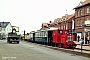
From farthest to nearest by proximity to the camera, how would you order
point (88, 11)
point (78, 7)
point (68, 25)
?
point (68, 25), point (78, 7), point (88, 11)

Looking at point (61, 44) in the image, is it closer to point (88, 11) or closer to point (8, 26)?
point (88, 11)

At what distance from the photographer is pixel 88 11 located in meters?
67.1

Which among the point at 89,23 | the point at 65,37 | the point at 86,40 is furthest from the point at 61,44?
the point at 89,23

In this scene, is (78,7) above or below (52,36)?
above

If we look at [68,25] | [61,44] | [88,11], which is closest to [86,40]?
[61,44]

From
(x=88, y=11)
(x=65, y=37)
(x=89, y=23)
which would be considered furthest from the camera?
(x=88, y=11)

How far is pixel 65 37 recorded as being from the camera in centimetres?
3697

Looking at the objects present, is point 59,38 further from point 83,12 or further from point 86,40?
point 83,12

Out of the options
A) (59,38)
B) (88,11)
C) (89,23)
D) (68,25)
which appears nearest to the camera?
(89,23)

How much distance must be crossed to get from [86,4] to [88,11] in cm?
186

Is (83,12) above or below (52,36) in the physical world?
above

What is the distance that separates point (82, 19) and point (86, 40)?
2345 centimetres

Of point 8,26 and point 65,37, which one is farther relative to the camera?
point 8,26

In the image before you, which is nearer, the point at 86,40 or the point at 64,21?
the point at 86,40
